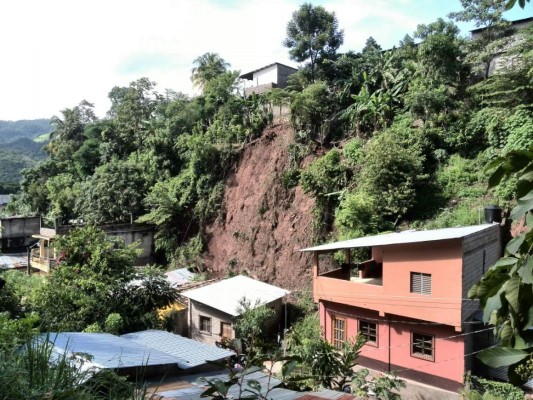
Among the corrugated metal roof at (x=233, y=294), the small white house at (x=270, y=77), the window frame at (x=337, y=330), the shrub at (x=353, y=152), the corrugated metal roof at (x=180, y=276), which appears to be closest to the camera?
the window frame at (x=337, y=330)

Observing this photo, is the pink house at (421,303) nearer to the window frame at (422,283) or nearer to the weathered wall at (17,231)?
the window frame at (422,283)

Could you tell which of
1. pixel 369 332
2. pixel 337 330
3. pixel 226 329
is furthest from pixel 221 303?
pixel 369 332

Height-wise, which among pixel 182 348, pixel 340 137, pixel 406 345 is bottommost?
pixel 406 345

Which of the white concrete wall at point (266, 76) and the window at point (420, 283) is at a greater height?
the white concrete wall at point (266, 76)

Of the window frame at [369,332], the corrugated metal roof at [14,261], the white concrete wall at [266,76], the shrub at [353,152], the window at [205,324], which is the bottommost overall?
the window at [205,324]

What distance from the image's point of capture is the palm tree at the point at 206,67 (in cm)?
3200

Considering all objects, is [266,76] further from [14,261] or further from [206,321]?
[14,261]

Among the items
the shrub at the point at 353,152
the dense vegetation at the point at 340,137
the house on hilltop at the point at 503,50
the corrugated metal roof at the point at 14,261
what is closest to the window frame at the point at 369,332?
the dense vegetation at the point at 340,137

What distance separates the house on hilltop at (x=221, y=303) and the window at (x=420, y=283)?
5675 millimetres

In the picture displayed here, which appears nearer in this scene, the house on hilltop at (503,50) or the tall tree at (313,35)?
the house on hilltop at (503,50)

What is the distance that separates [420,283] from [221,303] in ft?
23.4

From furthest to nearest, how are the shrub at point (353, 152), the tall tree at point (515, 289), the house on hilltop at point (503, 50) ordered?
1. the shrub at point (353, 152)
2. the house on hilltop at point (503, 50)
3. the tall tree at point (515, 289)

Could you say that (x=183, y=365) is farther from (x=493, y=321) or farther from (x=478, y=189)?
(x=478, y=189)

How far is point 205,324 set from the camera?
53.4 ft
